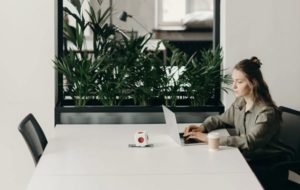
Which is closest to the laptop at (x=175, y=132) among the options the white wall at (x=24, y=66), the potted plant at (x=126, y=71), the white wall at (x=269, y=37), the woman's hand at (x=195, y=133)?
the woman's hand at (x=195, y=133)

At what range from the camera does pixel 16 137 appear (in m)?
4.55

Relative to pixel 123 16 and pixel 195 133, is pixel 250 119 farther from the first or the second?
pixel 123 16

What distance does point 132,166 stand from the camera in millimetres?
2971

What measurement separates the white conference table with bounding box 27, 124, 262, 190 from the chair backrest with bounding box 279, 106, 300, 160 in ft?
1.88

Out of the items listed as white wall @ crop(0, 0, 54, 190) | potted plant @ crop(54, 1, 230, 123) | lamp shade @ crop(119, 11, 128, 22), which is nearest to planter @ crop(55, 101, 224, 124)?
potted plant @ crop(54, 1, 230, 123)

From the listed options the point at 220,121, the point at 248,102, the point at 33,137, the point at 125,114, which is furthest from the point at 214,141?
the point at 125,114

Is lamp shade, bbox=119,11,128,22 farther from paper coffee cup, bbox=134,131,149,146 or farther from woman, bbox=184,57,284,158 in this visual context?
paper coffee cup, bbox=134,131,149,146

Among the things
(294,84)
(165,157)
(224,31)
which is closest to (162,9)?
(224,31)

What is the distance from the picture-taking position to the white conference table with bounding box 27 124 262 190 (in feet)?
8.68

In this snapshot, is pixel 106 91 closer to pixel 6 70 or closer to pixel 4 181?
pixel 6 70

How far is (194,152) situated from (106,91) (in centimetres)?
132

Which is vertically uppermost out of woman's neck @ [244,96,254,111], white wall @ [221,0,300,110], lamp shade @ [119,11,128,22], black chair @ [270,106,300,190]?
lamp shade @ [119,11,128,22]

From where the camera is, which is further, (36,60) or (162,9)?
(162,9)

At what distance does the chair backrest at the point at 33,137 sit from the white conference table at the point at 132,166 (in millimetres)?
66
